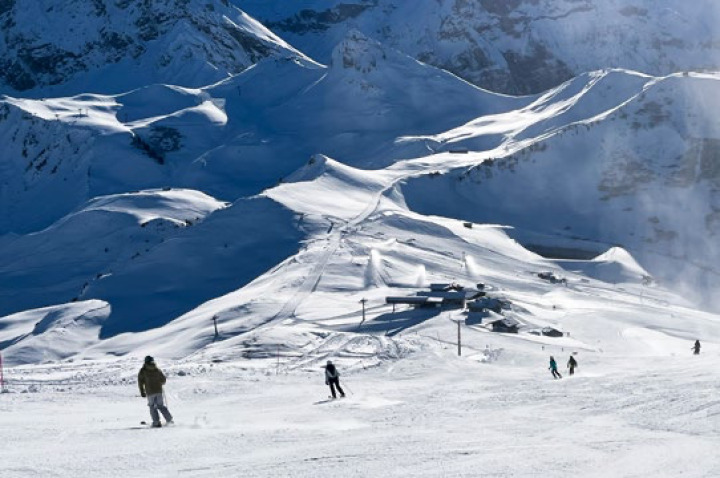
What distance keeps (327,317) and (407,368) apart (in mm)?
31545

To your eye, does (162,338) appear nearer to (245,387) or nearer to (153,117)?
(245,387)

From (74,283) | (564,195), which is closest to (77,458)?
(74,283)

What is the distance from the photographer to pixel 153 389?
20156 millimetres

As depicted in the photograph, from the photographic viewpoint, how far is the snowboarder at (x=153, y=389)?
792 inches

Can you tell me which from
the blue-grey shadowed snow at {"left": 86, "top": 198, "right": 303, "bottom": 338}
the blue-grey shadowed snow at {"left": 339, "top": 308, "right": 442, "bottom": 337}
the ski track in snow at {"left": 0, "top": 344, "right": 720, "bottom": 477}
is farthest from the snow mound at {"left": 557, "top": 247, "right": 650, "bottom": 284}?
the ski track in snow at {"left": 0, "top": 344, "right": 720, "bottom": 477}

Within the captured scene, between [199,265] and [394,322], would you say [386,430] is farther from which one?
[199,265]

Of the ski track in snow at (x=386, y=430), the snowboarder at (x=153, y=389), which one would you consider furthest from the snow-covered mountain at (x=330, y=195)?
the snowboarder at (x=153, y=389)

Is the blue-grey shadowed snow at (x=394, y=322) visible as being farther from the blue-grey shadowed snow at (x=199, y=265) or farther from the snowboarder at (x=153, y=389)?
the snowboarder at (x=153, y=389)

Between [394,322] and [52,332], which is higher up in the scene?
[52,332]

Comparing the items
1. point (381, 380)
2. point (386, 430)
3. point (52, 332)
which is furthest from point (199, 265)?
point (386, 430)

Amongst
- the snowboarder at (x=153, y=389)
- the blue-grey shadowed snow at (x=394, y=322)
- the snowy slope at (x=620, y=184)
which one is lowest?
the snowboarder at (x=153, y=389)

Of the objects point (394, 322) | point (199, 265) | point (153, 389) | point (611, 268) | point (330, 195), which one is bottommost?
point (153, 389)

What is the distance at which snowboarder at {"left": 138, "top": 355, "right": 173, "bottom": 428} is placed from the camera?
20125mm

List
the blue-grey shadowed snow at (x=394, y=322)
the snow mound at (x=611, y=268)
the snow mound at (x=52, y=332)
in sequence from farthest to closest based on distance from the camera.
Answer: the snow mound at (x=611, y=268) < the snow mound at (x=52, y=332) < the blue-grey shadowed snow at (x=394, y=322)
